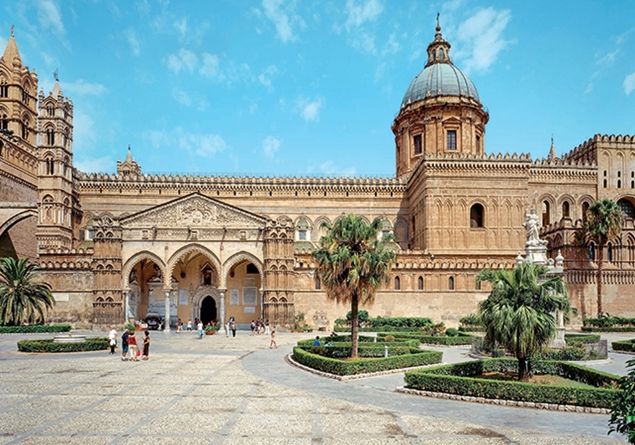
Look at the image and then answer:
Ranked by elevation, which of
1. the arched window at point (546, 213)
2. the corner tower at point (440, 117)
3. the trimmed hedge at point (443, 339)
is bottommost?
the trimmed hedge at point (443, 339)

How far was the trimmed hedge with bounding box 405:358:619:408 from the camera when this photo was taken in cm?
1405

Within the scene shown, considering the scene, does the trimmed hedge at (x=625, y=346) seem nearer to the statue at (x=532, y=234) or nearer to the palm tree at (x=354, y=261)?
the statue at (x=532, y=234)

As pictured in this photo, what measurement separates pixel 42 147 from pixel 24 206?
6.98m

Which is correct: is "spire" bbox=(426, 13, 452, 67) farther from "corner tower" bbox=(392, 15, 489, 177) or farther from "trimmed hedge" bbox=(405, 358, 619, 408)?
"trimmed hedge" bbox=(405, 358, 619, 408)

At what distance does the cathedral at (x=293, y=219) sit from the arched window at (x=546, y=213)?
4.5 inches

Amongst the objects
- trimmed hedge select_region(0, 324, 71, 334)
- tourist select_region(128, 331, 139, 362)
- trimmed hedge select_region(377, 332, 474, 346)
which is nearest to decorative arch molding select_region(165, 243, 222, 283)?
trimmed hedge select_region(0, 324, 71, 334)

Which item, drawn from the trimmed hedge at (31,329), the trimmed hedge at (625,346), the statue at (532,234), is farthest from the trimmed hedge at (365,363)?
the trimmed hedge at (31,329)

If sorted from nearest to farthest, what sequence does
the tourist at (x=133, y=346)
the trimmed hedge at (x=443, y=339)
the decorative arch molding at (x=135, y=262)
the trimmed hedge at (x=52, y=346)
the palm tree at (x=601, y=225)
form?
the tourist at (x=133, y=346) < the trimmed hedge at (x=52, y=346) < the trimmed hedge at (x=443, y=339) < the decorative arch molding at (x=135, y=262) < the palm tree at (x=601, y=225)

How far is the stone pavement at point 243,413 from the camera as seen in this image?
11.5 m

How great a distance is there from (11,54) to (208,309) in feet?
141

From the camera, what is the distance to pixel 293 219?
186 ft

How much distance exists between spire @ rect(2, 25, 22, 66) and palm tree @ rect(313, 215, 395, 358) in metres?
58.3

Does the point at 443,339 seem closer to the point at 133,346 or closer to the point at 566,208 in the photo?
the point at 133,346

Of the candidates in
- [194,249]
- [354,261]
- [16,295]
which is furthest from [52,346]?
[194,249]
